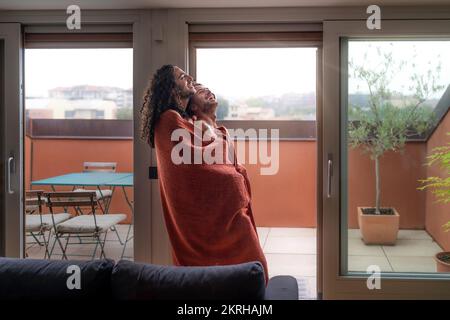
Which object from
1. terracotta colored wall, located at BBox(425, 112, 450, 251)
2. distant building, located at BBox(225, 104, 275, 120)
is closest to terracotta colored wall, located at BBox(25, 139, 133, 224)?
distant building, located at BBox(225, 104, 275, 120)

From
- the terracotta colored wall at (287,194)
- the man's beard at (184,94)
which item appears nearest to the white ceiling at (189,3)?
the man's beard at (184,94)

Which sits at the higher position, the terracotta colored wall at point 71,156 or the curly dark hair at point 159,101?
the curly dark hair at point 159,101

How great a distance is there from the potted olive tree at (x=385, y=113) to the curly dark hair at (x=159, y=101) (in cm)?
134

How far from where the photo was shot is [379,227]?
123 inches

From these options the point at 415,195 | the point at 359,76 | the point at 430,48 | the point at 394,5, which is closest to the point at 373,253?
the point at 415,195

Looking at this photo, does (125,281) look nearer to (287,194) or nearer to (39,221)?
(39,221)

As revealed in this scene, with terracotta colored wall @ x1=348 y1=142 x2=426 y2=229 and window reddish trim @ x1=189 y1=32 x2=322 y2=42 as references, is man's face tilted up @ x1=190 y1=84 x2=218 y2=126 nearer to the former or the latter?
window reddish trim @ x1=189 y1=32 x2=322 y2=42

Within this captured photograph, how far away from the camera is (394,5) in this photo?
113 inches

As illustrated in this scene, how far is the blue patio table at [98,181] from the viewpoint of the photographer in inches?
137

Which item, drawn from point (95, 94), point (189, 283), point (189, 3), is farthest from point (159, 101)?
point (95, 94)

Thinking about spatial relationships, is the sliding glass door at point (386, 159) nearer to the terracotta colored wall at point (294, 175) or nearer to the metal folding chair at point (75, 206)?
the terracotta colored wall at point (294, 175)

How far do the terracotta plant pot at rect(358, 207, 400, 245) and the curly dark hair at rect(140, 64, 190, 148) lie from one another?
1546mm

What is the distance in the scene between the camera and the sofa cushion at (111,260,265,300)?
1358 mm
